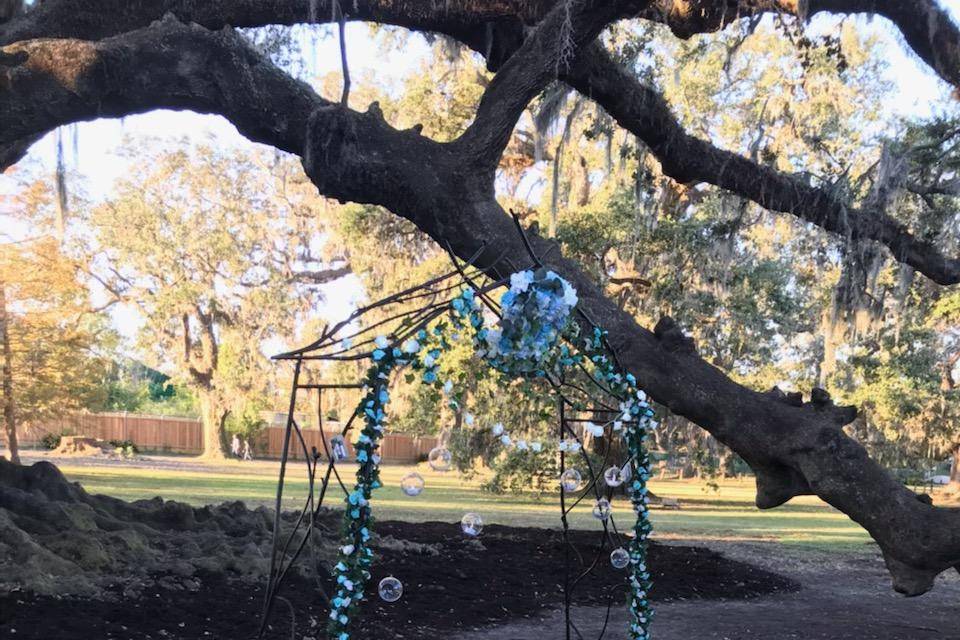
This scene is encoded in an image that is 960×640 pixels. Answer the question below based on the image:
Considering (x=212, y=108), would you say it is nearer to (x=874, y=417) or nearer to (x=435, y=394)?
(x=435, y=394)

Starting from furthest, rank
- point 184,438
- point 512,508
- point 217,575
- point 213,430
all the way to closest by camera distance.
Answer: point 184,438 → point 213,430 → point 512,508 → point 217,575

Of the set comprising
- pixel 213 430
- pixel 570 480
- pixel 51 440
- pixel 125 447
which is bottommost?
pixel 125 447

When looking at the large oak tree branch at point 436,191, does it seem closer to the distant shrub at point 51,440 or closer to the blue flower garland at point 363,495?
the blue flower garland at point 363,495

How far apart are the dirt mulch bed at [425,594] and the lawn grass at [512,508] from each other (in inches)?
117

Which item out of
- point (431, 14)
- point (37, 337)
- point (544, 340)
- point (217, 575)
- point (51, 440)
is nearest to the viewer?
point (544, 340)

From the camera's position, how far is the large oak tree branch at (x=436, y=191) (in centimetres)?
520

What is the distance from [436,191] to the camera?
6043 mm

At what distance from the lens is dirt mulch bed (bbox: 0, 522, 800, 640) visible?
15.1 ft

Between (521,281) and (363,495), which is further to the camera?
(521,281)

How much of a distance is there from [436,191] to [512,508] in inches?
409

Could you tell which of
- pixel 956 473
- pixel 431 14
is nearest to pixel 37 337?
pixel 431 14

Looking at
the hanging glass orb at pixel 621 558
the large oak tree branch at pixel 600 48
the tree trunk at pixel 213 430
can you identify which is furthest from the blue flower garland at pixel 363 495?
the tree trunk at pixel 213 430

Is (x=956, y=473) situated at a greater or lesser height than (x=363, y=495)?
lesser

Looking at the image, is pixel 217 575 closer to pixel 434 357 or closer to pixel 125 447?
pixel 434 357
